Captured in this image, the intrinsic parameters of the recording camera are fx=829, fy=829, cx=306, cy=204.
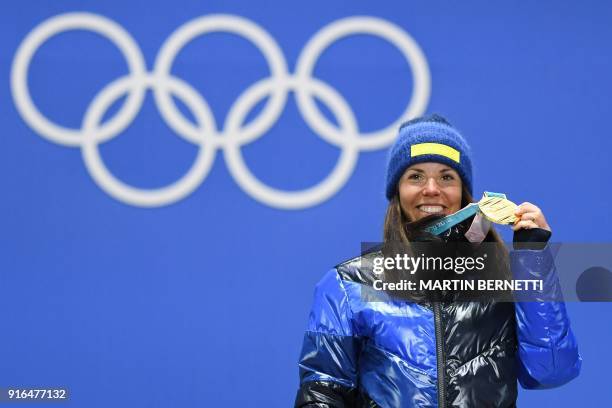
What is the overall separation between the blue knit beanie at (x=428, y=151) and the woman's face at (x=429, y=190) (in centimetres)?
1

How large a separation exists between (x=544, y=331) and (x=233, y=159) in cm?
165

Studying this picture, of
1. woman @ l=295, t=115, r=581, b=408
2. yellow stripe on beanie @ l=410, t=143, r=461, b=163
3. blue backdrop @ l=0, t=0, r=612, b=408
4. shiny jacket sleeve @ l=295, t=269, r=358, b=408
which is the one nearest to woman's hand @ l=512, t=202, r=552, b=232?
woman @ l=295, t=115, r=581, b=408

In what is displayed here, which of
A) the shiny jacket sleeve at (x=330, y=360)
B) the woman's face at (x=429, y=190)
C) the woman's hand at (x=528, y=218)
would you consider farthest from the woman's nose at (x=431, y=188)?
the shiny jacket sleeve at (x=330, y=360)

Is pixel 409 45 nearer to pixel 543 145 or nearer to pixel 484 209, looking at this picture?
pixel 543 145

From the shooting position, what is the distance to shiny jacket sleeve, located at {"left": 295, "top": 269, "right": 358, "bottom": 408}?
4.93 feet

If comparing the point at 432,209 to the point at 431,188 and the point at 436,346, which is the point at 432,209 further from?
the point at 436,346

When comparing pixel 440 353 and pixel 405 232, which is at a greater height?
pixel 405 232

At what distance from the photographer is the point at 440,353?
4.84 feet

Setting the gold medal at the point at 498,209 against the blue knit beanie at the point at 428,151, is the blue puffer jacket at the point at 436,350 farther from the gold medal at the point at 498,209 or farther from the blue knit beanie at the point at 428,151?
the blue knit beanie at the point at 428,151

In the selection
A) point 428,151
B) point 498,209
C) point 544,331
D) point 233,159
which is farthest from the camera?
point 233,159

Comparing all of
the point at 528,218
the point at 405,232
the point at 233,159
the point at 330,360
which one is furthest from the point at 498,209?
the point at 233,159

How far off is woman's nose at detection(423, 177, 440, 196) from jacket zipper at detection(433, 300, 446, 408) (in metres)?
0.24

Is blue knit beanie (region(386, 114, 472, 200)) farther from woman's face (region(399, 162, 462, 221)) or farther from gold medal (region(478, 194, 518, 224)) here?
gold medal (region(478, 194, 518, 224))

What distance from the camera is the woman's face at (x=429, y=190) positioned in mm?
1670
